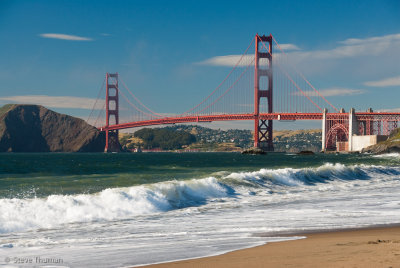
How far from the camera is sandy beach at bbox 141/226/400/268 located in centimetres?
641

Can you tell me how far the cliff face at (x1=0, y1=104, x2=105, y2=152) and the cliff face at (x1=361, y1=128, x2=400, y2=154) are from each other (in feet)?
266

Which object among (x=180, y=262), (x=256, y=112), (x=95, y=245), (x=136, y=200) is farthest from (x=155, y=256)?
(x=256, y=112)

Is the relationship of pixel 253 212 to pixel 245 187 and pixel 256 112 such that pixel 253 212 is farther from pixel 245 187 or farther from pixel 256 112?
pixel 256 112

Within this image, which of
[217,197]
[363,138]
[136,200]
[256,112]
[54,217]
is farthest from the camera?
[363,138]

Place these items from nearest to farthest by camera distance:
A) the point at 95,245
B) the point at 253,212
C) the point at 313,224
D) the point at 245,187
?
the point at 95,245
the point at 313,224
the point at 253,212
the point at 245,187

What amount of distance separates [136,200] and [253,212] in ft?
10.8

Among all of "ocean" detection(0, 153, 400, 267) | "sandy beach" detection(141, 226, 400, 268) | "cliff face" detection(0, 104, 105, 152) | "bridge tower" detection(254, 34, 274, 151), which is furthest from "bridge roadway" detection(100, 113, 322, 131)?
"sandy beach" detection(141, 226, 400, 268)

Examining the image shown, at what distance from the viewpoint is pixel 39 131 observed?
542ft

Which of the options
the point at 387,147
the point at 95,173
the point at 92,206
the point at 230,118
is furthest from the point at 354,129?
the point at 92,206

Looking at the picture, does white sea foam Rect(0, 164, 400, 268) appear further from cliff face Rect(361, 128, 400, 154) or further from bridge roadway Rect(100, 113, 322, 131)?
cliff face Rect(361, 128, 400, 154)

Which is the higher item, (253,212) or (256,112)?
(256,112)

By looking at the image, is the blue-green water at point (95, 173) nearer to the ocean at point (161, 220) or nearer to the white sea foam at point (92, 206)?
the ocean at point (161, 220)

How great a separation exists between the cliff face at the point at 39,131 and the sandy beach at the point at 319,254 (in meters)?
143

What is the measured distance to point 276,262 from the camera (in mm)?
6578
